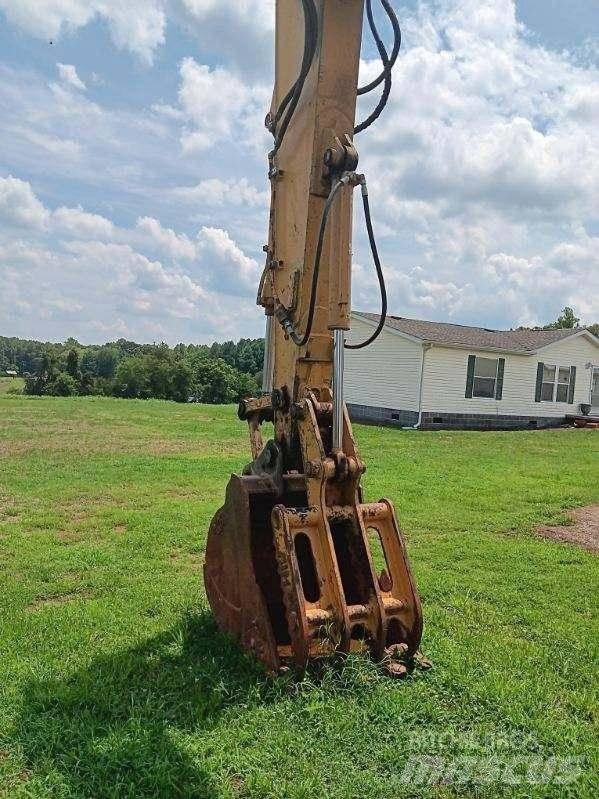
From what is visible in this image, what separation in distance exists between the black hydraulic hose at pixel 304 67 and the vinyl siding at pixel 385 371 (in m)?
13.8

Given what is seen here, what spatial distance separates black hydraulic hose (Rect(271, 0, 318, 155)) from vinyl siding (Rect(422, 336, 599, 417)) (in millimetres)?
14044

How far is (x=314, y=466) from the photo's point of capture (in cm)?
328

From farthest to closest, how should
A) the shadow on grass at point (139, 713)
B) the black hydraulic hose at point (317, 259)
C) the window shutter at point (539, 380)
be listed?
the window shutter at point (539, 380), the black hydraulic hose at point (317, 259), the shadow on grass at point (139, 713)

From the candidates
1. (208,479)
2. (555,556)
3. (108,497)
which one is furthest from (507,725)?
(208,479)

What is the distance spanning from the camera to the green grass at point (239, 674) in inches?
101

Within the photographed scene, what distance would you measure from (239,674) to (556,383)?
19.1m

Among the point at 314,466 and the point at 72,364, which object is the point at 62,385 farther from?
the point at 314,466

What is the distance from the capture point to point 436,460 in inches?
461

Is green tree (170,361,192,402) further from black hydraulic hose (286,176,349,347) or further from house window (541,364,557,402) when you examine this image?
black hydraulic hose (286,176,349,347)

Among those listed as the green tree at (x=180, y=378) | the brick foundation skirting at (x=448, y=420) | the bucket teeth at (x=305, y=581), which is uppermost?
the green tree at (x=180, y=378)

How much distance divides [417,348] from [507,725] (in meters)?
15.0

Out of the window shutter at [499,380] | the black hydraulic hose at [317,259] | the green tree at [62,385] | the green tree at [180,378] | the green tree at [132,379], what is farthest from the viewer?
the green tree at [180,378]

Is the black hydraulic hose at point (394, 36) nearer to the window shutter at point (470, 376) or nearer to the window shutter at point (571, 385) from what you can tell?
the window shutter at point (470, 376)

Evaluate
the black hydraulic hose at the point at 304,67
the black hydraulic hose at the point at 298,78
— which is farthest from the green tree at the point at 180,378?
the black hydraulic hose at the point at 304,67
